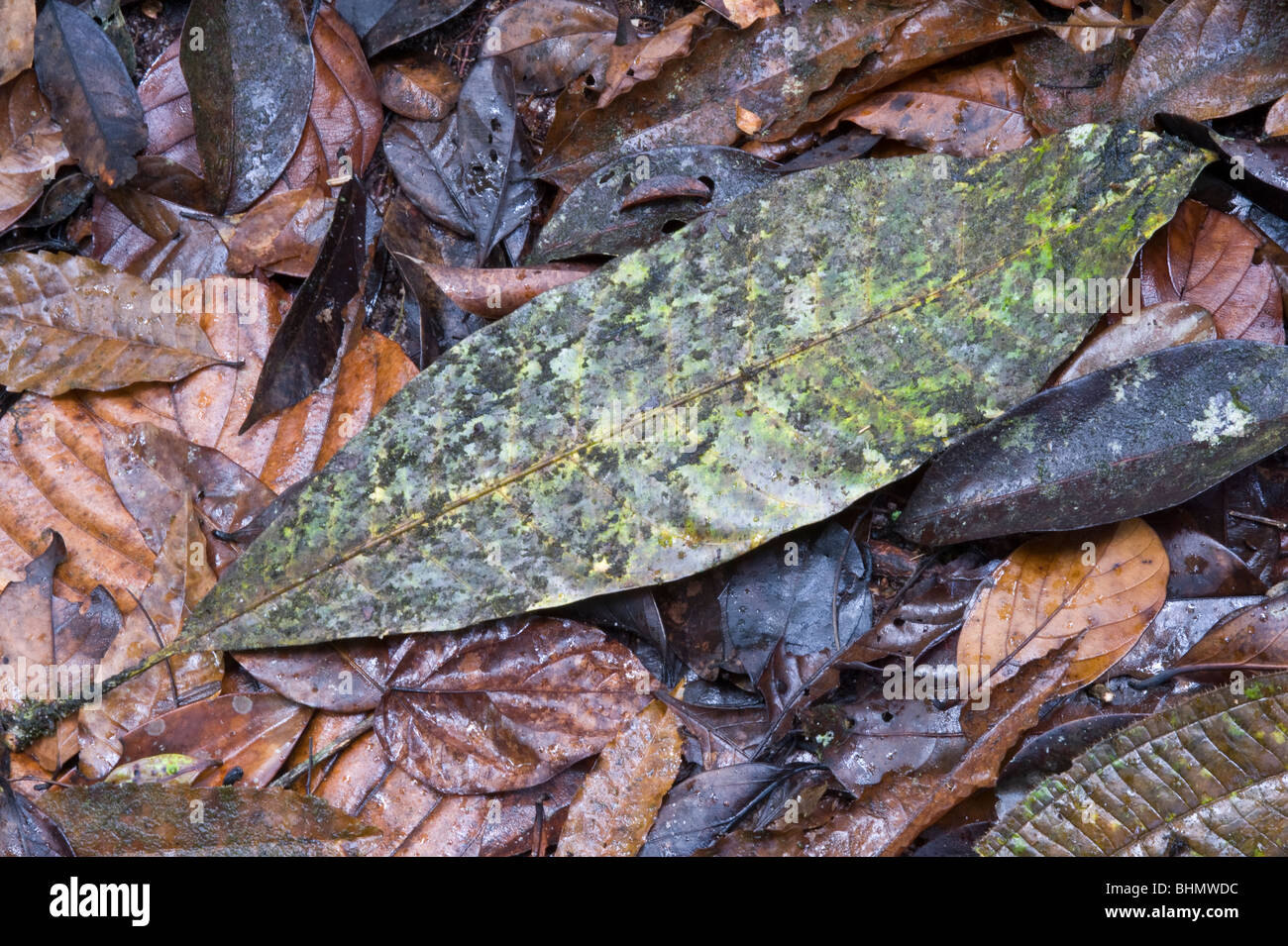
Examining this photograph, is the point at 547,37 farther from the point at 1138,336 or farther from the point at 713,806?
the point at 713,806

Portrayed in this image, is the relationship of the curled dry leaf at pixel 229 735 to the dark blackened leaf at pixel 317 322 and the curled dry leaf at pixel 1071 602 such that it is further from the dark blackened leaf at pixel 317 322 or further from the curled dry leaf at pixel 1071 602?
the curled dry leaf at pixel 1071 602

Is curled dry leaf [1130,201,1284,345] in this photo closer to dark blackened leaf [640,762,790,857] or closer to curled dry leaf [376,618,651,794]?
dark blackened leaf [640,762,790,857]

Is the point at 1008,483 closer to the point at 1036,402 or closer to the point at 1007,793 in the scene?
the point at 1036,402

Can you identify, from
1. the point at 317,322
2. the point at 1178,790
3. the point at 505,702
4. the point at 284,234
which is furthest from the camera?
the point at 284,234

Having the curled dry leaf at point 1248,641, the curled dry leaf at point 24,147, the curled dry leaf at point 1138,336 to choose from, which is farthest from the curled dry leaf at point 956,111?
the curled dry leaf at point 24,147

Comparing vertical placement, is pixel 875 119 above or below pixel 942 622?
above

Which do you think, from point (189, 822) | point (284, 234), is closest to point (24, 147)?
point (284, 234)
